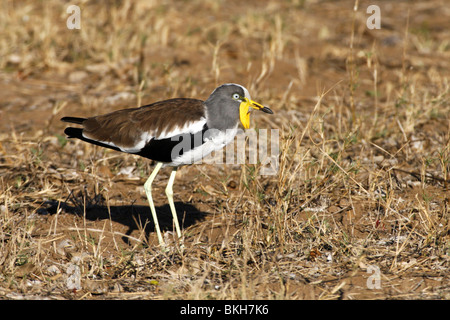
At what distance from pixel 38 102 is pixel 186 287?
14.0ft

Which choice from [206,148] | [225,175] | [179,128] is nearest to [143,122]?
[179,128]

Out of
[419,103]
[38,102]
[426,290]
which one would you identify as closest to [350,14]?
[419,103]

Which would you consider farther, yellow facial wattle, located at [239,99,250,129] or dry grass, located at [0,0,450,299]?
yellow facial wattle, located at [239,99,250,129]

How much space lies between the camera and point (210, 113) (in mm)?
4516

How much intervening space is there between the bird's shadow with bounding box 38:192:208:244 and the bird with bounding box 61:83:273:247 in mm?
368

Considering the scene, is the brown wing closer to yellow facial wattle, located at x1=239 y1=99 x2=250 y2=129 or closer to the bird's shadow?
yellow facial wattle, located at x1=239 y1=99 x2=250 y2=129

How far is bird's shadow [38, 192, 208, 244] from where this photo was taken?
198 inches

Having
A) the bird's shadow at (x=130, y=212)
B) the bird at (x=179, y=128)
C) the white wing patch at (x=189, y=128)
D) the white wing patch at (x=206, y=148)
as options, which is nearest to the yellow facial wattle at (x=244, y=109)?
the bird at (x=179, y=128)

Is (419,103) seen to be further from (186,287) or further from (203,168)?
(186,287)

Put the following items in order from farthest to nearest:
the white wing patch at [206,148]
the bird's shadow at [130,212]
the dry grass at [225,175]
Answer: the bird's shadow at [130,212], the white wing patch at [206,148], the dry grass at [225,175]

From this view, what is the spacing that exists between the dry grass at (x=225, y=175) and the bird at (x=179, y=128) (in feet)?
1.26

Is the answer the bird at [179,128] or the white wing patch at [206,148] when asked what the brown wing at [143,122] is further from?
the white wing patch at [206,148]

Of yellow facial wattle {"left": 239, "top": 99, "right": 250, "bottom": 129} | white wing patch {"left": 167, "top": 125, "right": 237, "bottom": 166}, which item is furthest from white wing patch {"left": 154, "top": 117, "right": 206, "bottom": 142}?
yellow facial wattle {"left": 239, "top": 99, "right": 250, "bottom": 129}

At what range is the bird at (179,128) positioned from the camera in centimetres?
445
